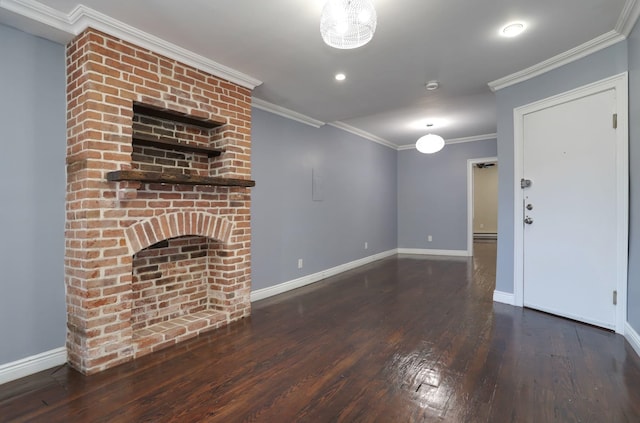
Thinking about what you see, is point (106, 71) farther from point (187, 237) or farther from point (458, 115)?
point (458, 115)

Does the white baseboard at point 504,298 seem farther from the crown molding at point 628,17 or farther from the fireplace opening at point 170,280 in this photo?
the fireplace opening at point 170,280

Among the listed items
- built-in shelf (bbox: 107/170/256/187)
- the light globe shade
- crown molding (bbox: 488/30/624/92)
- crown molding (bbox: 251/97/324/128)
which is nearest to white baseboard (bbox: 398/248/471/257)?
the light globe shade

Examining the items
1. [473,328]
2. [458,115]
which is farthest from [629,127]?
[458,115]

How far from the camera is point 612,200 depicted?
2.64m

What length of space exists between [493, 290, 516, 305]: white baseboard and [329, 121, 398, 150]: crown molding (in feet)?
10.6

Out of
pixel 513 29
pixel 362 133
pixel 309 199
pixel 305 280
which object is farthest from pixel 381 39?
pixel 362 133

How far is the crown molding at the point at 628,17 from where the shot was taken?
2.15m

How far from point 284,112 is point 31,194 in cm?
275

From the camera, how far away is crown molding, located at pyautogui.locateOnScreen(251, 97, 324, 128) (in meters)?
3.85

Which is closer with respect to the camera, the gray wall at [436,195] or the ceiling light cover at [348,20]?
the ceiling light cover at [348,20]

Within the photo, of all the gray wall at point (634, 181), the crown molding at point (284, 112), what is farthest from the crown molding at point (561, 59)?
the crown molding at point (284, 112)

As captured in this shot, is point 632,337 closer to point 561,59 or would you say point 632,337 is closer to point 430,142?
point 561,59

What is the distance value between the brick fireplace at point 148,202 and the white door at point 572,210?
2779 mm

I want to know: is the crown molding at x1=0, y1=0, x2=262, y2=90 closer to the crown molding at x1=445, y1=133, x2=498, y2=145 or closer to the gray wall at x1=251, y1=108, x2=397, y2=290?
the gray wall at x1=251, y1=108, x2=397, y2=290
